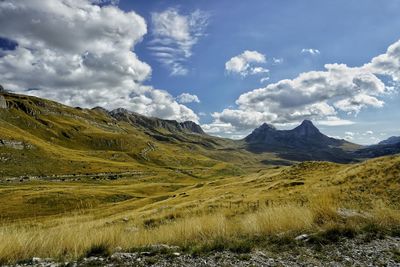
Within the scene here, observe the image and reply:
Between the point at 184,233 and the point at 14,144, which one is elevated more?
the point at 14,144

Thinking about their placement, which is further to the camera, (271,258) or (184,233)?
(184,233)

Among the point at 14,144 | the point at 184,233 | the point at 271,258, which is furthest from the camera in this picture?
the point at 14,144

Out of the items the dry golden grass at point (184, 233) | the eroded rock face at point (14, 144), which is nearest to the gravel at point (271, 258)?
the dry golden grass at point (184, 233)

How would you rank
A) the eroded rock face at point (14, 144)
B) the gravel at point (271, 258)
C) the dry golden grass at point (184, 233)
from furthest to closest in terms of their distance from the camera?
the eroded rock face at point (14, 144), the dry golden grass at point (184, 233), the gravel at point (271, 258)

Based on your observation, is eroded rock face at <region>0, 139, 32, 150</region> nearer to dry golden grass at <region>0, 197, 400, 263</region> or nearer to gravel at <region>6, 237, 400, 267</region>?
dry golden grass at <region>0, 197, 400, 263</region>

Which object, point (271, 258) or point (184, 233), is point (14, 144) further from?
point (271, 258)

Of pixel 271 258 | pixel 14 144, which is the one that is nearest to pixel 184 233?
pixel 271 258

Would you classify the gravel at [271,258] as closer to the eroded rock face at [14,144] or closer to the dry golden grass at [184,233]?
the dry golden grass at [184,233]

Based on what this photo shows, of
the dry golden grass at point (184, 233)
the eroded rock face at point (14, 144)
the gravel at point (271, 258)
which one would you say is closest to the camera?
the gravel at point (271, 258)

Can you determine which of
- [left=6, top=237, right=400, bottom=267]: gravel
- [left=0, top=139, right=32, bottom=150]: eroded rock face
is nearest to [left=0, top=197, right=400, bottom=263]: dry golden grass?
[left=6, top=237, right=400, bottom=267]: gravel

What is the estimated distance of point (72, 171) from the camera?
165m

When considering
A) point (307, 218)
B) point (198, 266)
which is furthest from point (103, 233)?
point (307, 218)

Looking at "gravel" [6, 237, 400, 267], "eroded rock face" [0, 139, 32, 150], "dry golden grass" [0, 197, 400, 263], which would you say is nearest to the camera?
"gravel" [6, 237, 400, 267]

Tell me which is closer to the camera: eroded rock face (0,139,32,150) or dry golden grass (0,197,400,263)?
dry golden grass (0,197,400,263)
